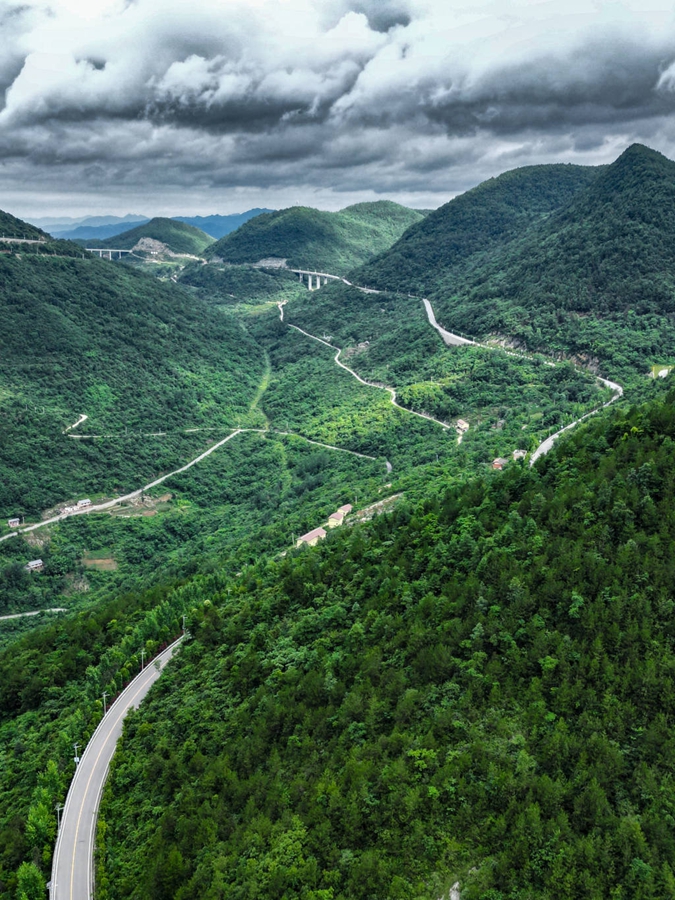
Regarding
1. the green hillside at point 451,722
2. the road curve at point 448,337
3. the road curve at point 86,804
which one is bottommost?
the road curve at point 86,804

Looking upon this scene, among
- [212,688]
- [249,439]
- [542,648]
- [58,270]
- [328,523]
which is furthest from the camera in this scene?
[58,270]

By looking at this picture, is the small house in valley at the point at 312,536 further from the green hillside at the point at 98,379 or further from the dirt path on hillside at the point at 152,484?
the green hillside at the point at 98,379

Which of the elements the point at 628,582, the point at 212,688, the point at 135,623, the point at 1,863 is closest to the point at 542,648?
the point at 628,582

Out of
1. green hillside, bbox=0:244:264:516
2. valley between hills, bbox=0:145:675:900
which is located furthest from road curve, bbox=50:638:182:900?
green hillside, bbox=0:244:264:516

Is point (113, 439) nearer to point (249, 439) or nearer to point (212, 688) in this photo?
point (249, 439)

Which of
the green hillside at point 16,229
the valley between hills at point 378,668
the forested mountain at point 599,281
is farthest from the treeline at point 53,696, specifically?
the green hillside at point 16,229

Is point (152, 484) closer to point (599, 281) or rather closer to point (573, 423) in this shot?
point (573, 423)

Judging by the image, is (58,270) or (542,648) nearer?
(542,648)
